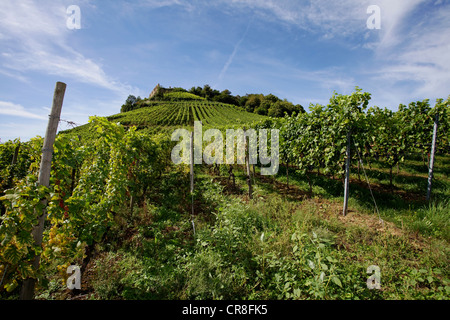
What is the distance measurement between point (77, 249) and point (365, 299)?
4.21 meters

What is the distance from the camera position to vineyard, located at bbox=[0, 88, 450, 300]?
2506 mm

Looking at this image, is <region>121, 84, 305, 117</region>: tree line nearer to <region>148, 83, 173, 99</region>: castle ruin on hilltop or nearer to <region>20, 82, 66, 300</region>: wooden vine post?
<region>148, 83, 173, 99</region>: castle ruin on hilltop

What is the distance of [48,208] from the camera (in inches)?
98.3

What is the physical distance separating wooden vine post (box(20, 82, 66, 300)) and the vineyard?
108mm

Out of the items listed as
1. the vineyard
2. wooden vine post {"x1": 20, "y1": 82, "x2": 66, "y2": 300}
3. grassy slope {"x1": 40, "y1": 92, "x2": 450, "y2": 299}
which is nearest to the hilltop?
the vineyard

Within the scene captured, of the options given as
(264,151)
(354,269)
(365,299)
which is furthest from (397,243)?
(264,151)

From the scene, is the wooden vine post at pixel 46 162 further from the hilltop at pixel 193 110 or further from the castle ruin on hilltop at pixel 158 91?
the castle ruin on hilltop at pixel 158 91

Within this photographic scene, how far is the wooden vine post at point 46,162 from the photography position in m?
2.40

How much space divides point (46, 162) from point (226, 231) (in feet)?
9.29

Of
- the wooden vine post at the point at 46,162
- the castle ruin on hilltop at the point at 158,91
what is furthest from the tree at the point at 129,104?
the wooden vine post at the point at 46,162

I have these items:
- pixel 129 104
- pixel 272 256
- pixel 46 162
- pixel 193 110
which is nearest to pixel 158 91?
pixel 129 104

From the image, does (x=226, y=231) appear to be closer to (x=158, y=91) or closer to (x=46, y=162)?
(x=46, y=162)

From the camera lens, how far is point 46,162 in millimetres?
2396

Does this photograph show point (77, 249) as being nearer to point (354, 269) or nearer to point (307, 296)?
point (307, 296)
